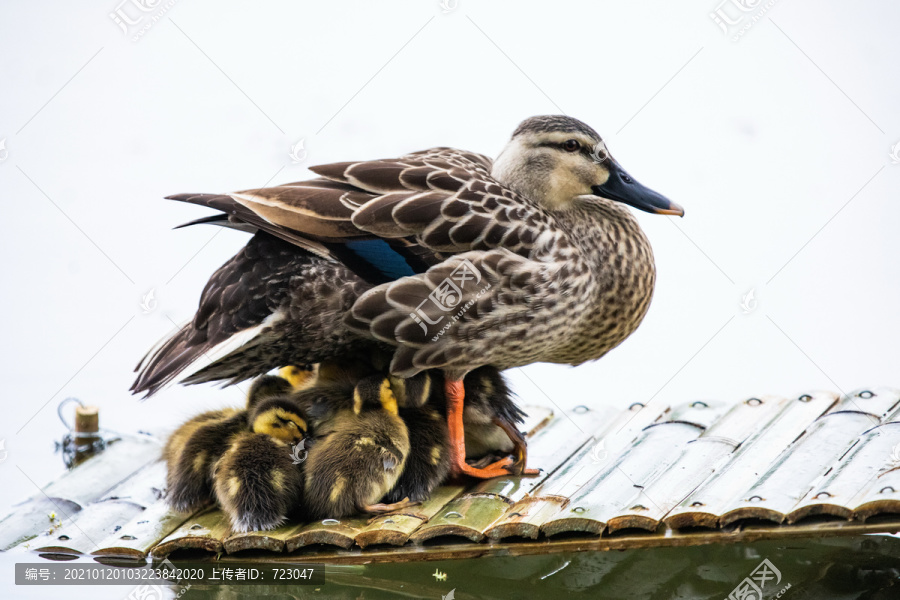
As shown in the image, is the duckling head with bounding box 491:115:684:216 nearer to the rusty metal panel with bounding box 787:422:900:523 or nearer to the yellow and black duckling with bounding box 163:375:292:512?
the rusty metal panel with bounding box 787:422:900:523

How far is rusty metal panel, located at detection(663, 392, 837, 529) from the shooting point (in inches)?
132

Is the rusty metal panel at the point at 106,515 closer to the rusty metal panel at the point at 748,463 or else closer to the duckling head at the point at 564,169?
the duckling head at the point at 564,169

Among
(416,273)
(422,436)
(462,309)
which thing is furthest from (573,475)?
(416,273)

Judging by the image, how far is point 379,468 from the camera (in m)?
3.53

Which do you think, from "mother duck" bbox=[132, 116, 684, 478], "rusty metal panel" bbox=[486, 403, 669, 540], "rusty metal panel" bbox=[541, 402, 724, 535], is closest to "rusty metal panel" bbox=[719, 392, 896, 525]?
"rusty metal panel" bbox=[541, 402, 724, 535]

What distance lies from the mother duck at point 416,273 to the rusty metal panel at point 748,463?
63cm

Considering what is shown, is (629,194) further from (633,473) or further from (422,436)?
(422,436)

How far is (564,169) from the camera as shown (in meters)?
3.94

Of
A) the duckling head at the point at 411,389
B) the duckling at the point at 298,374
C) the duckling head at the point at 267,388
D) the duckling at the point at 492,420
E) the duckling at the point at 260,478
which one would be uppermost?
the duckling at the point at 492,420

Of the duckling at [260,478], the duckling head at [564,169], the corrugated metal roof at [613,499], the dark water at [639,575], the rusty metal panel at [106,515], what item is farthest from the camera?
the duckling head at [564,169]

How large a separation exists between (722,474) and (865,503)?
0.54m

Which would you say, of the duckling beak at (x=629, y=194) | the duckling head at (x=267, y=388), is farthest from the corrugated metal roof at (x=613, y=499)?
the duckling beak at (x=629, y=194)

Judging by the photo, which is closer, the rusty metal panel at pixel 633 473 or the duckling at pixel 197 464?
the rusty metal panel at pixel 633 473

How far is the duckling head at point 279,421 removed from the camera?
11.9ft
